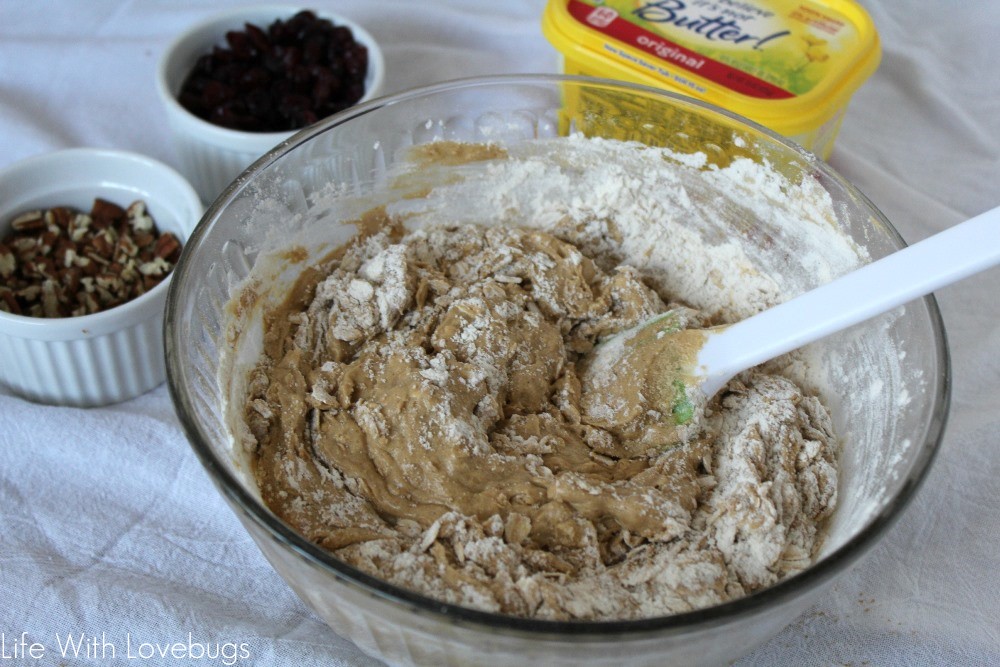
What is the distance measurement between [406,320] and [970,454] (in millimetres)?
1182

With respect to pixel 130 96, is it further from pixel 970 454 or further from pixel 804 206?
pixel 970 454

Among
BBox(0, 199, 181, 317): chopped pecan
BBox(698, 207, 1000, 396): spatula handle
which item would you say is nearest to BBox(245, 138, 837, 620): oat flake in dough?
BBox(698, 207, 1000, 396): spatula handle

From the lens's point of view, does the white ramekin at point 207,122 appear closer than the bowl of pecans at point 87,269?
No

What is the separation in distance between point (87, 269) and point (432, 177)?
0.81 metres

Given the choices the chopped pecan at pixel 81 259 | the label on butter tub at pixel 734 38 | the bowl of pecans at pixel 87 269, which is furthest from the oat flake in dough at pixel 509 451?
the label on butter tub at pixel 734 38

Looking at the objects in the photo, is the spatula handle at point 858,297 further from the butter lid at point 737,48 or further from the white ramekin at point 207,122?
the white ramekin at point 207,122

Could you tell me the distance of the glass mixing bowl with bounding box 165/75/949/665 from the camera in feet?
3.74

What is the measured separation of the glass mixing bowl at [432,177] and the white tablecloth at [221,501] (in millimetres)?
309

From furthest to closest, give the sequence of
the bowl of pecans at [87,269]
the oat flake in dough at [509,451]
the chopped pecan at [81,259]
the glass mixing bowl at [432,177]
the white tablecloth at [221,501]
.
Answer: the chopped pecan at [81,259] < the bowl of pecans at [87,269] < the white tablecloth at [221,501] < the oat flake in dough at [509,451] < the glass mixing bowl at [432,177]

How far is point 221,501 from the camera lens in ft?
6.07

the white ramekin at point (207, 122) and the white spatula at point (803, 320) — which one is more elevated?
the white spatula at point (803, 320)

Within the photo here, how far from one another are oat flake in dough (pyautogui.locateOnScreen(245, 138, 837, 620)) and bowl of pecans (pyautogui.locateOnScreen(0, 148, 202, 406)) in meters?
0.44

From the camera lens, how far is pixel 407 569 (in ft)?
4.32

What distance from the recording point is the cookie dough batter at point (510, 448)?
1.35m
